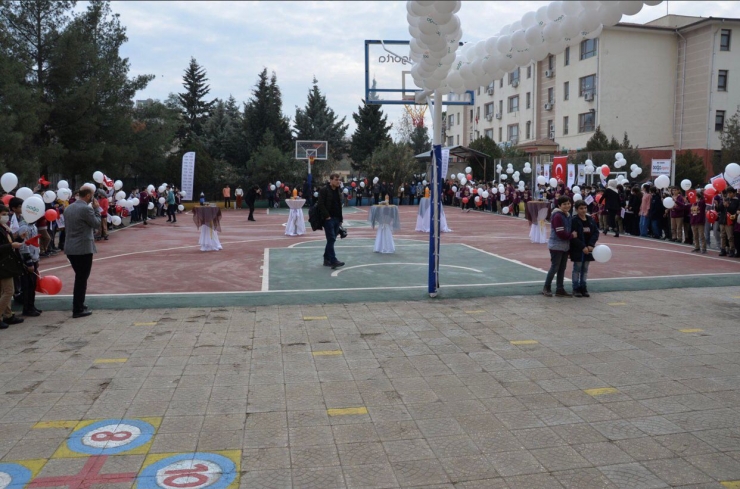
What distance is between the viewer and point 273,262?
14523mm

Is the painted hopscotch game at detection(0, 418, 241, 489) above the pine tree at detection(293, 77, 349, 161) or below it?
below

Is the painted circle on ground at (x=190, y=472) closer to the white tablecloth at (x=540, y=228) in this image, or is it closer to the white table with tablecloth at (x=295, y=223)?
the white tablecloth at (x=540, y=228)

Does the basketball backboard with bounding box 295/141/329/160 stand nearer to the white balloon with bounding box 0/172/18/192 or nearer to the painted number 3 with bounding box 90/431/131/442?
the white balloon with bounding box 0/172/18/192

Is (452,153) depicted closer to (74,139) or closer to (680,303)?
(74,139)

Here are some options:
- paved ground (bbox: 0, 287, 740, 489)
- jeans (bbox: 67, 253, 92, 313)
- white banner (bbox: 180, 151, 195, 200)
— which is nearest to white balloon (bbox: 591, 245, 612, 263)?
paved ground (bbox: 0, 287, 740, 489)

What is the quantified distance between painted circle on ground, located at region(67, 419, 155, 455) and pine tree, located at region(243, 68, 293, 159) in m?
44.6

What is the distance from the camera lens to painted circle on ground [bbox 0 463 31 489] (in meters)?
4.16

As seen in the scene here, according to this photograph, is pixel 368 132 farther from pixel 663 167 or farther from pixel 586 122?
pixel 663 167

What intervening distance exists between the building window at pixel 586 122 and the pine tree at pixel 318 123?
22.7m

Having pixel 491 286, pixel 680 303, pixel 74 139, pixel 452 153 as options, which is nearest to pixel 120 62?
pixel 74 139

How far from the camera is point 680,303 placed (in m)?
9.91

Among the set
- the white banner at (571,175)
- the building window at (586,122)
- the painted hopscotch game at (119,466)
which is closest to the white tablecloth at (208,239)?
the painted hopscotch game at (119,466)

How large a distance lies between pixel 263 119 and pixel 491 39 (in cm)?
4175

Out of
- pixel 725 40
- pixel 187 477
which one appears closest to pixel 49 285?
pixel 187 477
